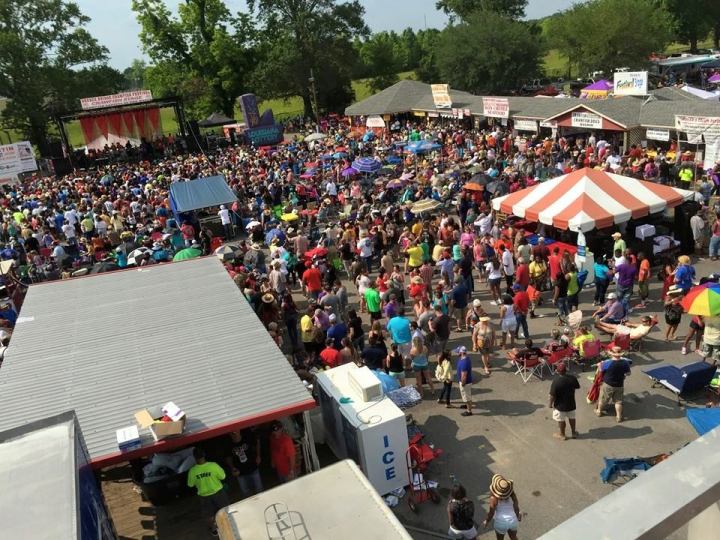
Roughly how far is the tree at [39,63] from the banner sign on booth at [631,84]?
3711cm

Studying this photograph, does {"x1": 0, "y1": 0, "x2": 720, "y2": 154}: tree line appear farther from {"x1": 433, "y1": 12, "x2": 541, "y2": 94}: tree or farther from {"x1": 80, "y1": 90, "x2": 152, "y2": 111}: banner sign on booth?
{"x1": 80, "y1": 90, "x2": 152, "y2": 111}: banner sign on booth

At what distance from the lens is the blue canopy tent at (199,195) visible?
707 inches

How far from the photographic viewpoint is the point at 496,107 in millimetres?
28984

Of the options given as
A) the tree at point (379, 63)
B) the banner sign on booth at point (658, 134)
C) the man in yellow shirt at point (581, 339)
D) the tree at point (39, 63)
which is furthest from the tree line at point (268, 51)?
the man in yellow shirt at point (581, 339)

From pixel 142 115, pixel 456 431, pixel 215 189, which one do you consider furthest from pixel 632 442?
pixel 142 115

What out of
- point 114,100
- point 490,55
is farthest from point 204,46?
point 490,55

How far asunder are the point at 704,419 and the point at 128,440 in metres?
6.48

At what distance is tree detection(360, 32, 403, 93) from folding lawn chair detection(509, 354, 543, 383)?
2310 inches

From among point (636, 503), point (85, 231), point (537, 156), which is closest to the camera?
point (636, 503)

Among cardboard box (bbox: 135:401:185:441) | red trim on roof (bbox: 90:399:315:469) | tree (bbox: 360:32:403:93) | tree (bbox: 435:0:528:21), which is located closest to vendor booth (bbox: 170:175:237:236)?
cardboard box (bbox: 135:401:185:441)

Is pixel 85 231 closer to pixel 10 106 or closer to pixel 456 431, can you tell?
pixel 456 431

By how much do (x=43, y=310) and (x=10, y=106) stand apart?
41.3 meters

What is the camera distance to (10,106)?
143 ft

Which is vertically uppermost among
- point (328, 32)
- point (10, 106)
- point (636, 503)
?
point (328, 32)
